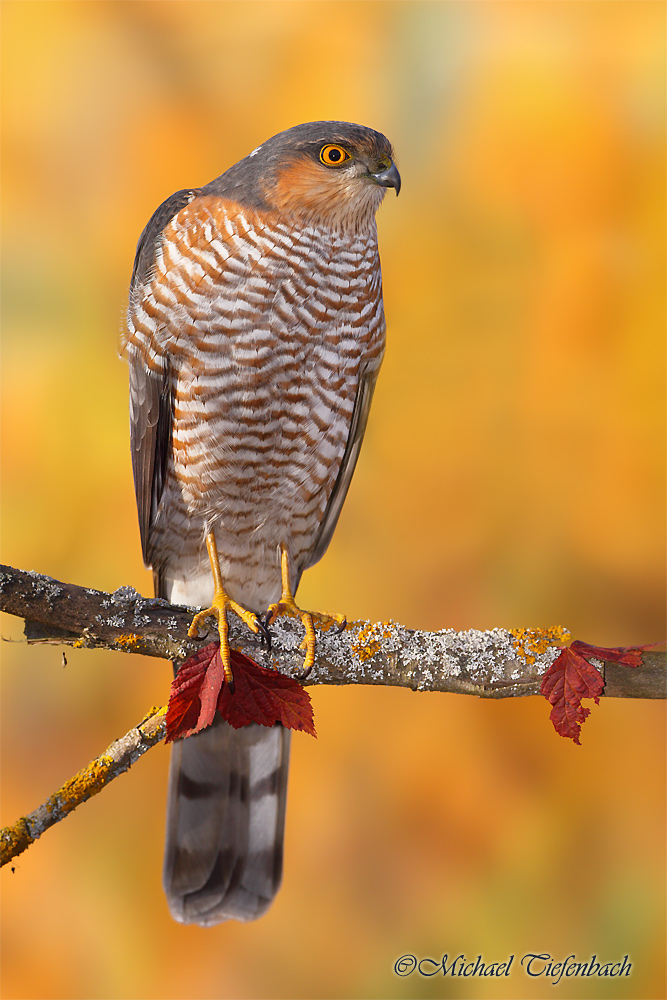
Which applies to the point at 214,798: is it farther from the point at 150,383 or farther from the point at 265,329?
the point at 265,329

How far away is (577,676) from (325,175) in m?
1.10

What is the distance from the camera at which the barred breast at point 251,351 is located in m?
1.51

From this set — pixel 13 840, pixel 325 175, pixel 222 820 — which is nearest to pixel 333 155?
pixel 325 175

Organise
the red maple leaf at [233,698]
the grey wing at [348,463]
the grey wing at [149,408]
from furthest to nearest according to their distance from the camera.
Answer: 1. the grey wing at [348,463]
2. the grey wing at [149,408]
3. the red maple leaf at [233,698]

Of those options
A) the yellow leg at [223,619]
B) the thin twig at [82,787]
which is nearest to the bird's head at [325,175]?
the yellow leg at [223,619]

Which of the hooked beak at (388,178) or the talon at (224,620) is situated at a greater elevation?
the hooked beak at (388,178)

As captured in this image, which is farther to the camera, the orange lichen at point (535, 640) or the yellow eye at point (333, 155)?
the yellow eye at point (333, 155)

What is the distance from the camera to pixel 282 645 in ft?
4.67

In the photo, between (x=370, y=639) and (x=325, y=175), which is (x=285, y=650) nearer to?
(x=370, y=639)

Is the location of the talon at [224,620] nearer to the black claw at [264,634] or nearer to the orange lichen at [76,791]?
the black claw at [264,634]

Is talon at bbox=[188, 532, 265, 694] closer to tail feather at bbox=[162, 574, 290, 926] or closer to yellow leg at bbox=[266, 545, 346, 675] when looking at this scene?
yellow leg at bbox=[266, 545, 346, 675]

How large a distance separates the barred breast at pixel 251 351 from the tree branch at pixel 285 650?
13.9 inches

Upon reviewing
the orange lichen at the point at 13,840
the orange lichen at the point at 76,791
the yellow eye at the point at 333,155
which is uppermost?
the yellow eye at the point at 333,155

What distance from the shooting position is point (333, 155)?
1.58 metres
